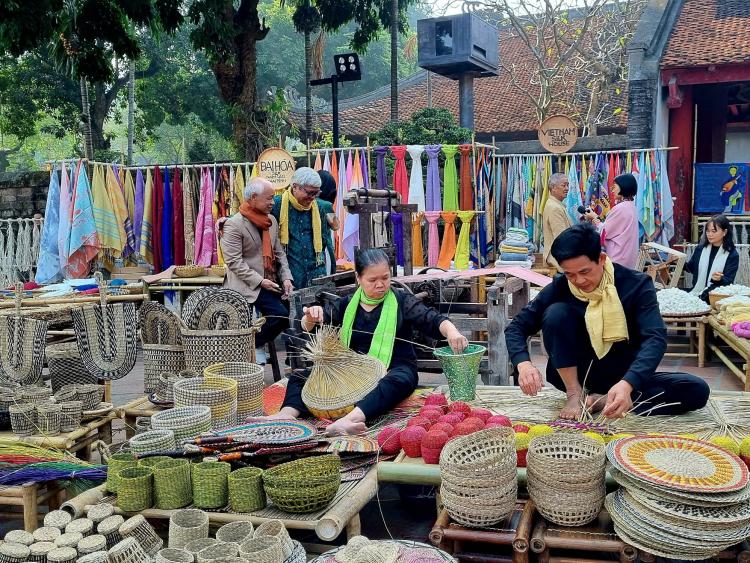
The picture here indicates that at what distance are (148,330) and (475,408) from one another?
2.10 m

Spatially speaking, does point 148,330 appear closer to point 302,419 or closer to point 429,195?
point 302,419

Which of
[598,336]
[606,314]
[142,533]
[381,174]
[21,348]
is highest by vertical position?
[381,174]

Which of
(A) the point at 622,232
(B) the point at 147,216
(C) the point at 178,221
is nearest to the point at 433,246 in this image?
(A) the point at 622,232

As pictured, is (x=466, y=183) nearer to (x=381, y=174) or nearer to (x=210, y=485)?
(x=381, y=174)

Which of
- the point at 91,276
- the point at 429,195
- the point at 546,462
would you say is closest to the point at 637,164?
the point at 429,195

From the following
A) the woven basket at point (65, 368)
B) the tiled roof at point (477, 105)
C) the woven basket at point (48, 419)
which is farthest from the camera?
the tiled roof at point (477, 105)

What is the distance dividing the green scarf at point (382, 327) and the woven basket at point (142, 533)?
4.94 ft

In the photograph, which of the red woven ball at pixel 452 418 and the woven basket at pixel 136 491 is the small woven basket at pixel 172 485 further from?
the red woven ball at pixel 452 418

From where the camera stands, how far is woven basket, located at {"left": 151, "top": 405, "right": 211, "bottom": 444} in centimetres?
334

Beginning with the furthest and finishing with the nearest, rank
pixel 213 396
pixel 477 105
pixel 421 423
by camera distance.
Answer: pixel 477 105, pixel 213 396, pixel 421 423

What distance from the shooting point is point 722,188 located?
1066 cm

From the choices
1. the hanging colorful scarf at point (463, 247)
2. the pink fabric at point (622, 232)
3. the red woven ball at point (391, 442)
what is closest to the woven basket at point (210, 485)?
the red woven ball at point (391, 442)

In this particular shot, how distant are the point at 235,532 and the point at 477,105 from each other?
55.8 ft

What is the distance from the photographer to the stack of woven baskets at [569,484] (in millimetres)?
2549
